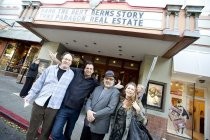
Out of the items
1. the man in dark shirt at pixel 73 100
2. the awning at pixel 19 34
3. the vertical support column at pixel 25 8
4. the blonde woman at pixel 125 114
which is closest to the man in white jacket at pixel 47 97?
the man in dark shirt at pixel 73 100

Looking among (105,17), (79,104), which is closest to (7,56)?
Result: (105,17)

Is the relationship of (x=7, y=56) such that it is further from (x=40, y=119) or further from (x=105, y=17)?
(x=40, y=119)

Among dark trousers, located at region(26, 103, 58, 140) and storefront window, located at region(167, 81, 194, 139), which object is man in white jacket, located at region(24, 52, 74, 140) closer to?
dark trousers, located at region(26, 103, 58, 140)

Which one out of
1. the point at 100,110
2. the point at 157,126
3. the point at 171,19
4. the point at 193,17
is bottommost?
the point at 157,126

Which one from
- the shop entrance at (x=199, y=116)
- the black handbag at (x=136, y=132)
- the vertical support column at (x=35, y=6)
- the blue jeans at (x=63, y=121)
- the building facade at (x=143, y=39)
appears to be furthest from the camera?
the shop entrance at (x=199, y=116)

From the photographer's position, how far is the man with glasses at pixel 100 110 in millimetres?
3043

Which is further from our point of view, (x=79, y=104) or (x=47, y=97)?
(x=79, y=104)

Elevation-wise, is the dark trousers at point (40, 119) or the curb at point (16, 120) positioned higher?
the dark trousers at point (40, 119)

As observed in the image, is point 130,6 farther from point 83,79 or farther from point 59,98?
point 59,98

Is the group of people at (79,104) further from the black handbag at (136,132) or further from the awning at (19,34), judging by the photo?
the awning at (19,34)

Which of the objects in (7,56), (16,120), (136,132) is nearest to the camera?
(136,132)

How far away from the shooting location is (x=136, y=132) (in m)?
2.81

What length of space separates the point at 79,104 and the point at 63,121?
0.44 metres

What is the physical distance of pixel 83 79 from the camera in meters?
3.59
